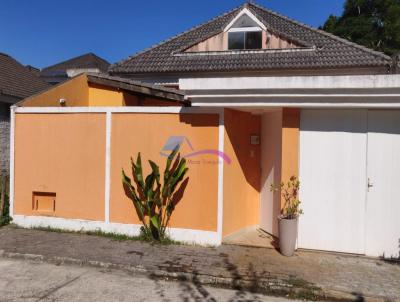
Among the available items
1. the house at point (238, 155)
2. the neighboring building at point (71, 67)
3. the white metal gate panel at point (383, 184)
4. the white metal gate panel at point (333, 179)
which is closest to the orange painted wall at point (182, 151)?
the house at point (238, 155)

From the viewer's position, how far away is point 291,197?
6289 mm

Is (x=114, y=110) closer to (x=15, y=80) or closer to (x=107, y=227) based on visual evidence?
(x=107, y=227)

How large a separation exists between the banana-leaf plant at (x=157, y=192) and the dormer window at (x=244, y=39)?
10.7m

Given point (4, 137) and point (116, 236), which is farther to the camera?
point (4, 137)

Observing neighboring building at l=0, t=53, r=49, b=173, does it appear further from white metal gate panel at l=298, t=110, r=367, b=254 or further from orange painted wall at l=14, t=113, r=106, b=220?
white metal gate panel at l=298, t=110, r=367, b=254

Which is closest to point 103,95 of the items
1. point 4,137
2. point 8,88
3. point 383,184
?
point 4,137

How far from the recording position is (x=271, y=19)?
1739 centimetres

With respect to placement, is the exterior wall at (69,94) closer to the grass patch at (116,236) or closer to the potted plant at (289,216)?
the grass patch at (116,236)

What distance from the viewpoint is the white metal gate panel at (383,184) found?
19.4ft

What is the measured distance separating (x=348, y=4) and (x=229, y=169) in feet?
115

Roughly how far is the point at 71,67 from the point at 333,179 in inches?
959

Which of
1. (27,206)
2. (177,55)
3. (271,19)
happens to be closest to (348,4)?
(271,19)

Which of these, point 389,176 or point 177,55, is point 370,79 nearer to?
point 389,176

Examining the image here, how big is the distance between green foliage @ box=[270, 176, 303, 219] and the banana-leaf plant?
183 centimetres
